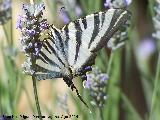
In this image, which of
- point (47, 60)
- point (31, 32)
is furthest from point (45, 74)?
point (31, 32)

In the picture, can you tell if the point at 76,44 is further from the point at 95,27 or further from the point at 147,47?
the point at 147,47

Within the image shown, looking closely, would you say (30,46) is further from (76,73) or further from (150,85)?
(150,85)

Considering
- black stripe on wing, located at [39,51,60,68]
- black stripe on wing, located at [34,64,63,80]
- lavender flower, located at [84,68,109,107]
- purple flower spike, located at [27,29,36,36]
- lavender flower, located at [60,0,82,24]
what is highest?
lavender flower, located at [60,0,82,24]

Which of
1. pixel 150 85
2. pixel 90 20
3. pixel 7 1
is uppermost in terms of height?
pixel 7 1

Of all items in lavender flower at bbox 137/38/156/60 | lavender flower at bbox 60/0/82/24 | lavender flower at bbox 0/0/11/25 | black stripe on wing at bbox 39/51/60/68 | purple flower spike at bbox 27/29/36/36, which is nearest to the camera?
purple flower spike at bbox 27/29/36/36

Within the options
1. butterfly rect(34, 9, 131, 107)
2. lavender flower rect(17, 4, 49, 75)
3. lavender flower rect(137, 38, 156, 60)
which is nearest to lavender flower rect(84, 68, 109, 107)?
butterfly rect(34, 9, 131, 107)

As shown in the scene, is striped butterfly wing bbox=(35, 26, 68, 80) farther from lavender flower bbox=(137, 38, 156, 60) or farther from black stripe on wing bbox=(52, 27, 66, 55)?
lavender flower bbox=(137, 38, 156, 60)

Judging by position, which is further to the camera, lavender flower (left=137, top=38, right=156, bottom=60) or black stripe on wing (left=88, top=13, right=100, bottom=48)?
lavender flower (left=137, top=38, right=156, bottom=60)

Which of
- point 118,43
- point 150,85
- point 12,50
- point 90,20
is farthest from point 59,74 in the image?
point 150,85
